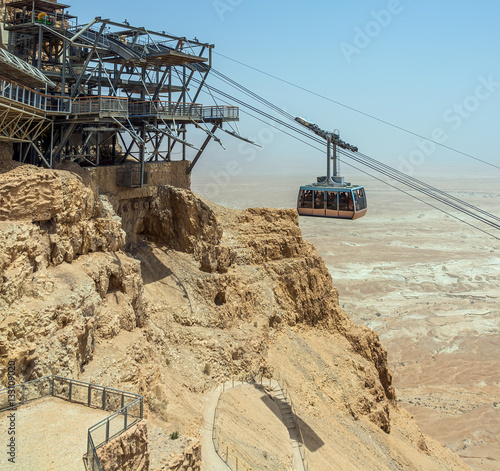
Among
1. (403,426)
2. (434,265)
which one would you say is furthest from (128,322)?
(434,265)

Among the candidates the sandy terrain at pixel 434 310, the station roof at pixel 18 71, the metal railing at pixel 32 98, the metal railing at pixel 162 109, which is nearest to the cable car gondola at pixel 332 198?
the metal railing at pixel 162 109

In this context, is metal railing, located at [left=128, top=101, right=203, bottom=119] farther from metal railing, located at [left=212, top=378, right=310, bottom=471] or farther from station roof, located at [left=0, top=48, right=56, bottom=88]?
metal railing, located at [left=212, top=378, right=310, bottom=471]

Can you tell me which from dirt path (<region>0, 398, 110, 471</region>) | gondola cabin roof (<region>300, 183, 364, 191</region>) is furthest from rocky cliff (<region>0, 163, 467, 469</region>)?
gondola cabin roof (<region>300, 183, 364, 191</region>)

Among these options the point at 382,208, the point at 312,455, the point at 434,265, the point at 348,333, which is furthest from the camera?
the point at 382,208

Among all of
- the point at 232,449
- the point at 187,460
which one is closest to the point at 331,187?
the point at 232,449

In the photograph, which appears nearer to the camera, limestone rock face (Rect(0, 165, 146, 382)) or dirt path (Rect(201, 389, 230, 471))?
limestone rock face (Rect(0, 165, 146, 382))

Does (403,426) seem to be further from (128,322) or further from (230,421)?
(128,322)

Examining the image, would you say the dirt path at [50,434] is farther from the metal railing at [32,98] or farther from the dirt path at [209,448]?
the metal railing at [32,98]
